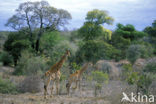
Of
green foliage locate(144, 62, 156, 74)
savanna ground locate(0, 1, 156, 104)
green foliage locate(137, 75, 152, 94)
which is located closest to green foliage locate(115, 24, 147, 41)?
savanna ground locate(0, 1, 156, 104)

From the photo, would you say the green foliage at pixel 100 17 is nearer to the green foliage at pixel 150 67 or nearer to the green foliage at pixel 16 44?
the green foliage at pixel 16 44

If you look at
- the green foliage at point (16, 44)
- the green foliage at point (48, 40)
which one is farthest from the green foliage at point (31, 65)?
the green foliage at point (48, 40)

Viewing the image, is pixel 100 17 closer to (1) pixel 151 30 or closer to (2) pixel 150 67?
(2) pixel 150 67

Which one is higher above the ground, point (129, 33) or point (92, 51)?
point (129, 33)

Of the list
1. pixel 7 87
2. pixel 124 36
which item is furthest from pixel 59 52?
pixel 124 36

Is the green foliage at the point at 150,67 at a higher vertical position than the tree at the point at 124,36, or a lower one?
lower

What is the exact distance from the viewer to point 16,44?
89.6 feet

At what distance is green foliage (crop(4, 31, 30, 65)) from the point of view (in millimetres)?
27203

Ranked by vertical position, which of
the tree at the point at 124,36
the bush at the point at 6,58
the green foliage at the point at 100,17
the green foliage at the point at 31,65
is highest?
the green foliage at the point at 100,17

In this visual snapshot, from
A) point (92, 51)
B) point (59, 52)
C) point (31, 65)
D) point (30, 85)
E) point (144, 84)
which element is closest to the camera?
point (144, 84)

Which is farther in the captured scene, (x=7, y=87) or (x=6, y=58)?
(x=6, y=58)

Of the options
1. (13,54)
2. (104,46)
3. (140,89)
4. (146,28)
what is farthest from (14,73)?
(146,28)

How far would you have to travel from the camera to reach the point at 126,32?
4297 cm

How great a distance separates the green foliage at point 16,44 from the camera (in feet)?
89.2
